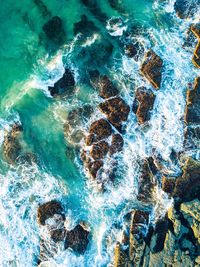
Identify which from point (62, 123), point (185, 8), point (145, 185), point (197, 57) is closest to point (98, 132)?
point (62, 123)

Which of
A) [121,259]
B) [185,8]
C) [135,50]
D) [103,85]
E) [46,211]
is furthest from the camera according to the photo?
[185,8]

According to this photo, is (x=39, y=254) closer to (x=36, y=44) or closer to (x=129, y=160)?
(x=129, y=160)

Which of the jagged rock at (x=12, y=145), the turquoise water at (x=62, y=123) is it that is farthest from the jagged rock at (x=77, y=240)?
the jagged rock at (x=12, y=145)

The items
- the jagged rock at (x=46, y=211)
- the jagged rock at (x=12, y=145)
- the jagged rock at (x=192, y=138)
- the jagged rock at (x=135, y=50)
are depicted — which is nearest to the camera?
the jagged rock at (x=46, y=211)

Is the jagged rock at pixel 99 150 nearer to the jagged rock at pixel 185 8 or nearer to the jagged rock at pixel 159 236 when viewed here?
the jagged rock at pixel 159 236

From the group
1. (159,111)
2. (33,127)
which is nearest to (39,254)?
(33,127)

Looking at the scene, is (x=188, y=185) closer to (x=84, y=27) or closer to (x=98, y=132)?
(x=98, y=132)

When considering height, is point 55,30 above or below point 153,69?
above

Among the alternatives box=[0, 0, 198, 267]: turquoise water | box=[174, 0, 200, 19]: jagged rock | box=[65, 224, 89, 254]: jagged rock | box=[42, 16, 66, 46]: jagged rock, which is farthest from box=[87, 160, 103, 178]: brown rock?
box=[174, 0, 200, 19]: jagged rock
